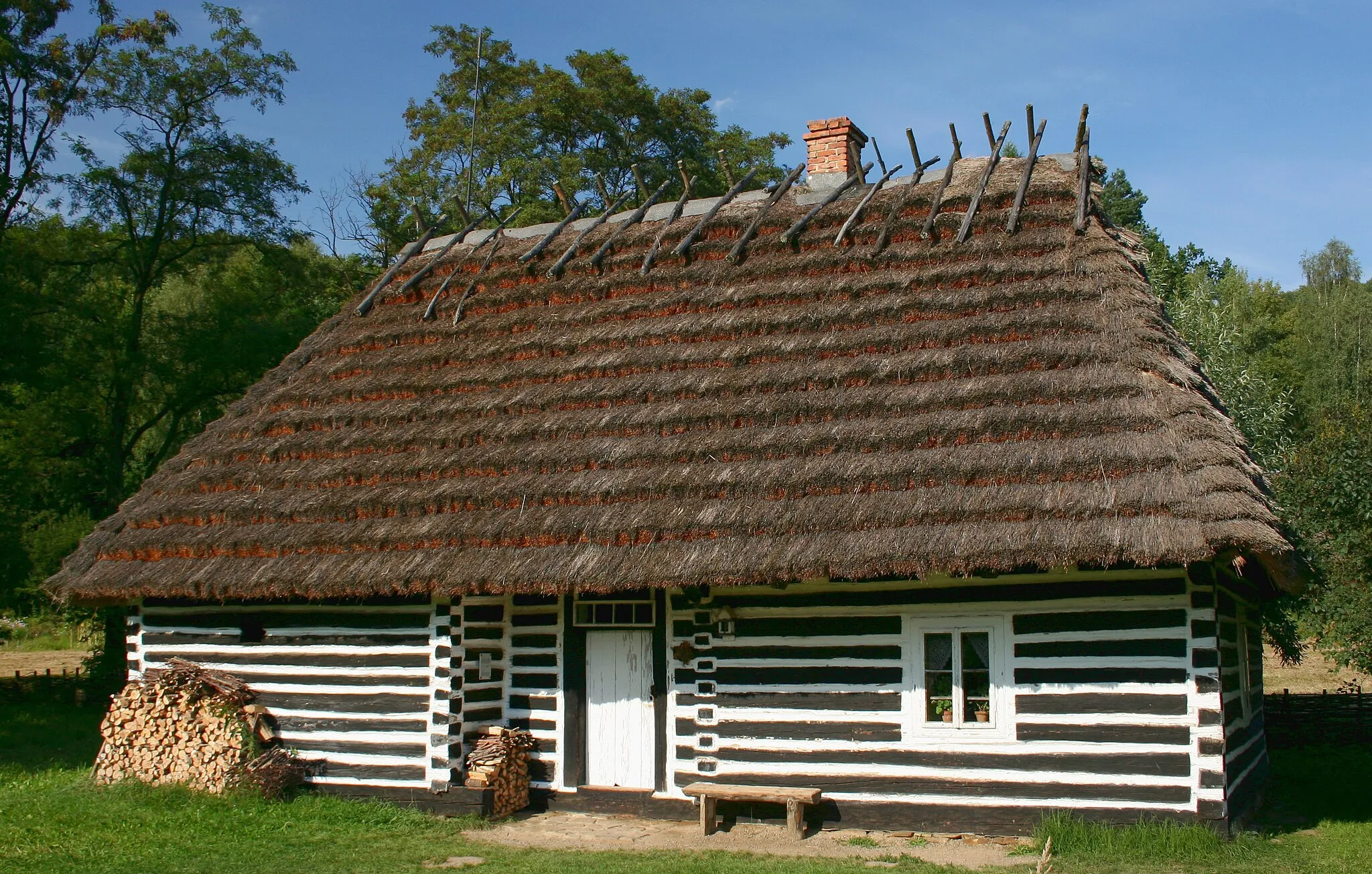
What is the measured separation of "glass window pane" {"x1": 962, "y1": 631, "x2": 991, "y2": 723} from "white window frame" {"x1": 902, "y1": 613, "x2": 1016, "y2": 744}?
6 centimetres

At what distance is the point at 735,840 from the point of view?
9.90 meters

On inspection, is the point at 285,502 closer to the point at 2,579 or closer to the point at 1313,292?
the point at 2,579

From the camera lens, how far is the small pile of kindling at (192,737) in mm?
11156

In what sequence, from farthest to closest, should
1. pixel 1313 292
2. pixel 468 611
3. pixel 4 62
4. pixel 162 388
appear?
pixel 1313 292
pixel 162 388
pixel 4 62
pixel 468 611

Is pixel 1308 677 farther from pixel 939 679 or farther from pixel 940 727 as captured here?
pixel 940 727

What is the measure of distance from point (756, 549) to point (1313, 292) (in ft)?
154

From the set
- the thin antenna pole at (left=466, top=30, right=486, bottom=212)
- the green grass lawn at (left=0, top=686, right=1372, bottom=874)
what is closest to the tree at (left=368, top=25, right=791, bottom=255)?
the thin antenna pole at (left=466, top=30, right=486, bottom=212)

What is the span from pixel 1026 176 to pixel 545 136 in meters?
22.0

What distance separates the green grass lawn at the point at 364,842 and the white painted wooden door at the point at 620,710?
61.4 inches

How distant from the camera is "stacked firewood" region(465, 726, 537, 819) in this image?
10.9 metres

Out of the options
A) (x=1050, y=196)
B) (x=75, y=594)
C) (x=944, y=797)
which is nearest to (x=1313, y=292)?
(x=1050, y=196)

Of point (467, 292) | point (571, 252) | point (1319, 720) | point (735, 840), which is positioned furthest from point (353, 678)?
point (1319, 720)

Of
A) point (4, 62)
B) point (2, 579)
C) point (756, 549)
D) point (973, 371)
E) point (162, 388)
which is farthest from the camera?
point (162, 388)

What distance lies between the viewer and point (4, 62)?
71.6ft
